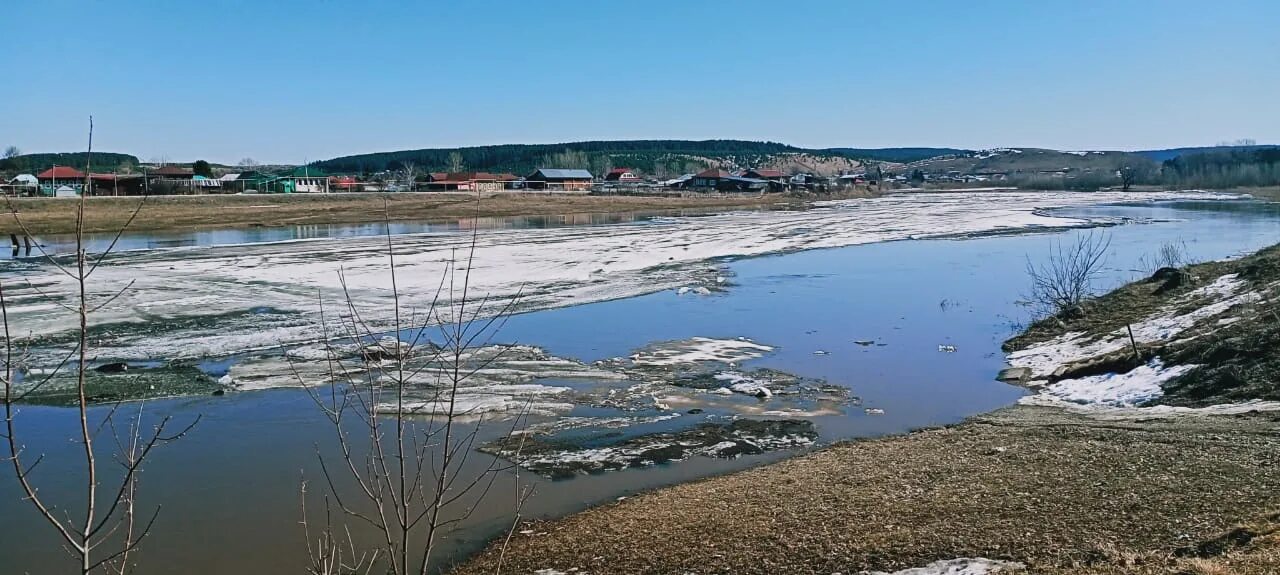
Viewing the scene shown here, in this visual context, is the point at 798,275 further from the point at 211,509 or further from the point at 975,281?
the point at 211,509

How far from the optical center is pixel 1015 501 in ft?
26.8

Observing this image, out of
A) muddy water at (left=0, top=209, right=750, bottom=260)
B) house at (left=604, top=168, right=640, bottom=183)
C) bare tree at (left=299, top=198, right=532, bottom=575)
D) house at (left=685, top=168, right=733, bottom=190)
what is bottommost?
bare tree at (left=299, top=198, right=532, bottom=575)

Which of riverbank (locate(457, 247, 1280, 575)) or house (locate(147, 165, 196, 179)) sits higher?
house (locate(147, 165, 196, 179))

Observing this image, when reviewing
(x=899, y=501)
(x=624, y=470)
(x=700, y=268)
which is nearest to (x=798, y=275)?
(x=700, y=268)

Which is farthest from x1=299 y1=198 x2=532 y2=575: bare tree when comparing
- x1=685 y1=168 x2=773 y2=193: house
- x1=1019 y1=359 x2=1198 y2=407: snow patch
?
x1=685 y1=168 x2=773 y2=193: house

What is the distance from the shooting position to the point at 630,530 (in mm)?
8570

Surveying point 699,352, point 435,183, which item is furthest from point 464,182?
point 699,352

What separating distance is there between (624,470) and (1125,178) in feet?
468

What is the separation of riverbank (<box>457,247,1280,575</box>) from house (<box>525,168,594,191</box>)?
113m

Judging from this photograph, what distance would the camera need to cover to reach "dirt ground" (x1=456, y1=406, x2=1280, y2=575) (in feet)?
22.2

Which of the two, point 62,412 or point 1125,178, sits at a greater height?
point 1125,178

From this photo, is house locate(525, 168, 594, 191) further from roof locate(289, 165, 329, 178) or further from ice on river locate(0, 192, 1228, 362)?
ice on river locate(0, 192, 1228, 362)

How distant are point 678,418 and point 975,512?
234 inches

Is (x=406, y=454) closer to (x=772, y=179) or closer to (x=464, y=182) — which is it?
(x=464, y=182)
